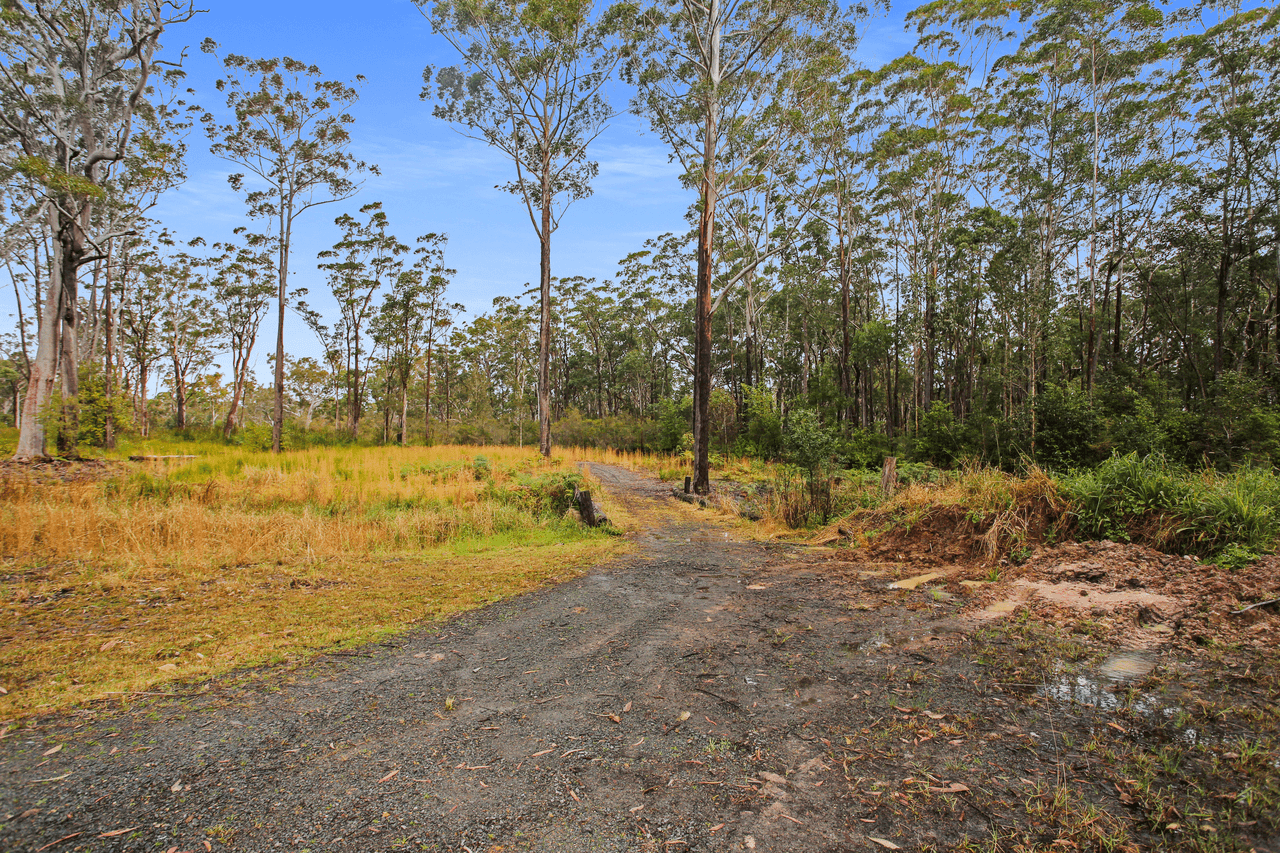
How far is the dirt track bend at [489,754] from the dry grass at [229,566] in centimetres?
69

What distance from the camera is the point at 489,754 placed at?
7.97ft

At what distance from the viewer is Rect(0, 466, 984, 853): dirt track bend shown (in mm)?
1905

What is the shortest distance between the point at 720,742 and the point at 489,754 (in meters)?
1.09

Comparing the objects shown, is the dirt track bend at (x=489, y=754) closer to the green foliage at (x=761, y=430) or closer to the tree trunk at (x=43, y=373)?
the tree trunk at (x=43, y=373)

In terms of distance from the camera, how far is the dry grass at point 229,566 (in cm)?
339

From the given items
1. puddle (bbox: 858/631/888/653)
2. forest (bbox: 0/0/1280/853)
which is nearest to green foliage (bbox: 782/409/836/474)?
forest (bbox: 0/0/1280/853)

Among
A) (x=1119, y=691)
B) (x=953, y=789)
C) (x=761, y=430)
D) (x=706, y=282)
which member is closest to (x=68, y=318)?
(x=706, y=282)

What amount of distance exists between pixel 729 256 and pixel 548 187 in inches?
480

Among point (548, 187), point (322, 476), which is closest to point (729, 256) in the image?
point (548, 187)

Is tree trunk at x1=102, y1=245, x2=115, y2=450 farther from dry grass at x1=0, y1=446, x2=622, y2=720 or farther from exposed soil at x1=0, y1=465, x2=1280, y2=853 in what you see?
exposed soil at x1=0, y1=465, x2=1280, y2=853

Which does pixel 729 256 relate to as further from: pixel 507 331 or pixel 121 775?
pixel 121 775

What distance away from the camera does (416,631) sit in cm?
406

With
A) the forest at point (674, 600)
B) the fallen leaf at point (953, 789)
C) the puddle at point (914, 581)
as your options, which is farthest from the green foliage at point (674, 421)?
the fallen leaf at point (953, 789)

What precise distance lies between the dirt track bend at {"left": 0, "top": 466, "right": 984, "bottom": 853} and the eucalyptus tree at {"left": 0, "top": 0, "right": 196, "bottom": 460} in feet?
53.4
